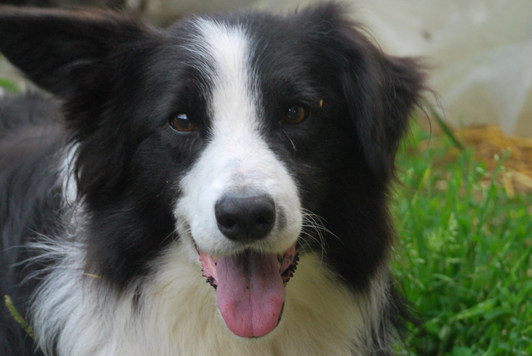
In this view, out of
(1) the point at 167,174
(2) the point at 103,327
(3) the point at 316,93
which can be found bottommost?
(2) the point at 103,327

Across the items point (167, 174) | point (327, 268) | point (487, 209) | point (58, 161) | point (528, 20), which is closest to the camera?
point (167, 174)

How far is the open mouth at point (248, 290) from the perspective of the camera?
255cm

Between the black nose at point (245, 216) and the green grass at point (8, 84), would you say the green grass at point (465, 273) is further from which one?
the green grass at point (8, 84)

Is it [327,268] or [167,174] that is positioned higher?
[167,174]

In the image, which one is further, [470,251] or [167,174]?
[470,251]

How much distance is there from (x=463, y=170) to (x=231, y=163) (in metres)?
2.95

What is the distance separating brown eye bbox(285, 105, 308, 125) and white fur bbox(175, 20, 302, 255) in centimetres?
14

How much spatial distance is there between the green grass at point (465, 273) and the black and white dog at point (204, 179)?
1.59 feet

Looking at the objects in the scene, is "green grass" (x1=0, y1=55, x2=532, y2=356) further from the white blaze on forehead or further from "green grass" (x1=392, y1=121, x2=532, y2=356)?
the white blaze on forehead

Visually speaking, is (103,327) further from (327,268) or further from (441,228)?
(441,228)

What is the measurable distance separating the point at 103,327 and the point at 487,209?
8.52 feet

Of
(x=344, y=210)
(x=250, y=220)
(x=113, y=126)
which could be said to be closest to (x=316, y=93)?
(x=344, y=210)

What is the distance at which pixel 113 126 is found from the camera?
2.83 metres

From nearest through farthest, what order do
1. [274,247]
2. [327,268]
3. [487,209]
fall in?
[274,247] → [327,268] → [487,209]
